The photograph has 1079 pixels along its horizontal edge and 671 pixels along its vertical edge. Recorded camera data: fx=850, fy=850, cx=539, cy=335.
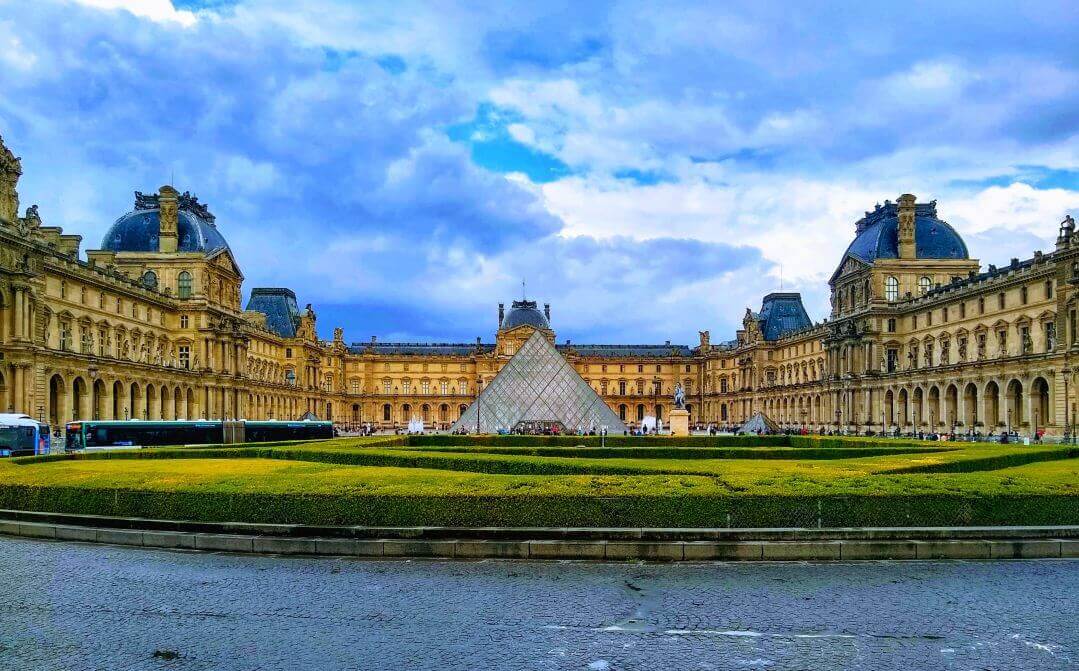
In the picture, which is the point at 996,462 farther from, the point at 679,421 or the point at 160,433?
the point at 160,433

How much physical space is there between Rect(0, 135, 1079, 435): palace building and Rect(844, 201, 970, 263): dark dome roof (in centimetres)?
17

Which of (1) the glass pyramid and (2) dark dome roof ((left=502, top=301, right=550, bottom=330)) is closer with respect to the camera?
→ (1) the glass pyramid

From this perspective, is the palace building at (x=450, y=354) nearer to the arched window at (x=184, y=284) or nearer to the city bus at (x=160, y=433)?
the arched window at (x=184, y=284)

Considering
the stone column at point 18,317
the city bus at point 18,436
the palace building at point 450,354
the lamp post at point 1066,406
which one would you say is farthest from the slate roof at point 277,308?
the lamp post at point 1066,406

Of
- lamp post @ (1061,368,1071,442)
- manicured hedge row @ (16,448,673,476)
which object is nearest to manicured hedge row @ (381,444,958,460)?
manicured hedge row @ (16,448,673,476)

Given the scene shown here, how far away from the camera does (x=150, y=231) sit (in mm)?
70875

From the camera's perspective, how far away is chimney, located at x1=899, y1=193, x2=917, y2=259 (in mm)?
72688

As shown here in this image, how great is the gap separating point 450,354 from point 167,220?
174ft

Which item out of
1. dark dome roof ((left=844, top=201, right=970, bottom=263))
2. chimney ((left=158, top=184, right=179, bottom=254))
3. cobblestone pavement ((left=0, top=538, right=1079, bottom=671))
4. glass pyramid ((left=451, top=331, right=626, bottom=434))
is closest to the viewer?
cobblestone pavement ((left=0, top=538, right=1079, bottom=671))

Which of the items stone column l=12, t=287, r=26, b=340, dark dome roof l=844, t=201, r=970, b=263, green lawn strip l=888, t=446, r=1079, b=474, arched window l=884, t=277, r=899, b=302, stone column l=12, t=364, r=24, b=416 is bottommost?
green lawn strip l=888, t=446, r=1079, b=474

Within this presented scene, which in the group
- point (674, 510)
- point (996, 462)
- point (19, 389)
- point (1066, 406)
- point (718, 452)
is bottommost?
point (718, 452)

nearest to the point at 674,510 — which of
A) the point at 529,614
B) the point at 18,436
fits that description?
the point at 529,614

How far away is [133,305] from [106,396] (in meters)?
8.87

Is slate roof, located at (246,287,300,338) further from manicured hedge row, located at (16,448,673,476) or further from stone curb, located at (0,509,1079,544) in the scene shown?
stone curb, located at (0,509,1079,544)
